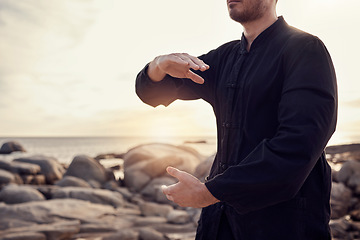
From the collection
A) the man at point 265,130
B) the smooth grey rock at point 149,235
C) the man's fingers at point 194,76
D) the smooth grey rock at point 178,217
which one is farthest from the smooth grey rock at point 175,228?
the man's fingers at point 194,76

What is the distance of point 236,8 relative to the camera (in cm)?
193

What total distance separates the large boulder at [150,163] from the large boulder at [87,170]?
32.4 inches

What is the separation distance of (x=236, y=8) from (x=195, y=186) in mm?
935

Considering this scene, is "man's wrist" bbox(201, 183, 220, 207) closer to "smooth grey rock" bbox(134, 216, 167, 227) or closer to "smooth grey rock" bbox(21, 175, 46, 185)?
"smooth grey rock" bbox(134, 216, 167, 227)

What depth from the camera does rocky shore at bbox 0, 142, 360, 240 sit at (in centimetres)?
616

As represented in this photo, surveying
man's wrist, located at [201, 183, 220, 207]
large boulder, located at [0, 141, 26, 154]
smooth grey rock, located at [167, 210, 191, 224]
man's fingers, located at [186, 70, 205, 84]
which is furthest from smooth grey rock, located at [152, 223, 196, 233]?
large boulder, located at [0, 141, 26, 154]

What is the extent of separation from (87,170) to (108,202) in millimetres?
4480

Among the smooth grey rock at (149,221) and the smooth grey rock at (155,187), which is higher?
the smooth grey rock at (149,221)

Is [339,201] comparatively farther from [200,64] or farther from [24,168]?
[24,168]

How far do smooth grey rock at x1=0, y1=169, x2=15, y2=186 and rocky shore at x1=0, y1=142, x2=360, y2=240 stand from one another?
29mm

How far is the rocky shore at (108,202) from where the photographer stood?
6.16 metres

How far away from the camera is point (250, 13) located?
1.94 m

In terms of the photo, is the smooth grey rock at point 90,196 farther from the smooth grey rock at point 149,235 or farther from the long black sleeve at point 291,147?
the long black sleeve at point 291,147

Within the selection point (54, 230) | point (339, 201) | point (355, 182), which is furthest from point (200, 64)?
point (355, 182)
